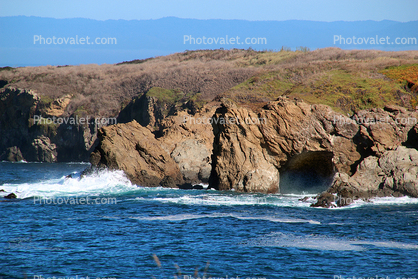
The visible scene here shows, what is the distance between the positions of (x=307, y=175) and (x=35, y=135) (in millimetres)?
67177

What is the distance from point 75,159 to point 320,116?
65448mm

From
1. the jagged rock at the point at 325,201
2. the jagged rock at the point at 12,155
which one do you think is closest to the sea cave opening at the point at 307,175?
the jagged rock at the point at 325,201

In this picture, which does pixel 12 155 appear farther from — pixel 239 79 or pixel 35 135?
pixel 239 79

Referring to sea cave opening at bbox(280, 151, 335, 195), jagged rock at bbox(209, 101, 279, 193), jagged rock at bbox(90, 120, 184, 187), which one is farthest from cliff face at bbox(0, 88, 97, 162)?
sea cave opening at bbox(280, 151, 335, 195)

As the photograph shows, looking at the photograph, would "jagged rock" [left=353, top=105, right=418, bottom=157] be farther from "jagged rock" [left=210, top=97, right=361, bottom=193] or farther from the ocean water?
the ocean water

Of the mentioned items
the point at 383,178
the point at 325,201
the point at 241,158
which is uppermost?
the point at 241,158

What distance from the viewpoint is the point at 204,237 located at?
23.7 m

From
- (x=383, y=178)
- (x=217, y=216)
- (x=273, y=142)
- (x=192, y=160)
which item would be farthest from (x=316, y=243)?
(x=192, y=160)

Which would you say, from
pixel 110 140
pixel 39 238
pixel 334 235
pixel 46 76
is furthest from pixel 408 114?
pixel 46 76

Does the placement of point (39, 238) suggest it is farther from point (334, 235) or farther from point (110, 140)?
point (110, 140)

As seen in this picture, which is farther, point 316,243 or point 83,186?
point 83,186

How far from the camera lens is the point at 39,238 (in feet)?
75.8

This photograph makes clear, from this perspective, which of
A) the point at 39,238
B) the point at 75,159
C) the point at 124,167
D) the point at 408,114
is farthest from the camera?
the point at 75,159

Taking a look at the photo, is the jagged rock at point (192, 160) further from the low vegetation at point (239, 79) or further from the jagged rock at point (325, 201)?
the jagged rock at point (325, 201)
